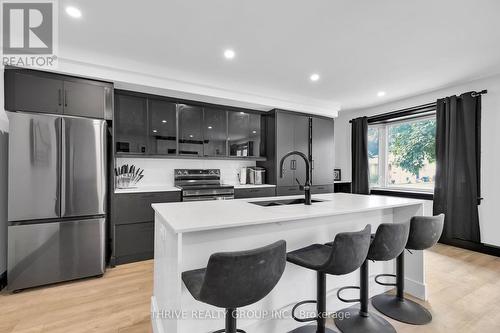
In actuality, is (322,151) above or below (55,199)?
above

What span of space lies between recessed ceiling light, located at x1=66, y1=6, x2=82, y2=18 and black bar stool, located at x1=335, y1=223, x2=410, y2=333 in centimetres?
300

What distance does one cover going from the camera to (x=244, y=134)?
4.33 meters

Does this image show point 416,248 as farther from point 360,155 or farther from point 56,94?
point 56,94

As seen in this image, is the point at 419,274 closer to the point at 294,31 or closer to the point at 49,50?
the point at 294,31

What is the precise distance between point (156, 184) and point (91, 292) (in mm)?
1743

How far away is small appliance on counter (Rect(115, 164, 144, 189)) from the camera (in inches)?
134

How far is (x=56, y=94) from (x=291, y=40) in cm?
269

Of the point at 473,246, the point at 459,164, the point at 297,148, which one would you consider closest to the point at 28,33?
the point at 297,148

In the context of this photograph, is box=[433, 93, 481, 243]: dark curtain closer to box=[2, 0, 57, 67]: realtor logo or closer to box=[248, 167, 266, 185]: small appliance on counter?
box=[248, 167, 266, 185]: small appliance on counter

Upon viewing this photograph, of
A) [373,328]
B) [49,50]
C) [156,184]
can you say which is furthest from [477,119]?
[49,50]

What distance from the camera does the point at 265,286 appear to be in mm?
1155

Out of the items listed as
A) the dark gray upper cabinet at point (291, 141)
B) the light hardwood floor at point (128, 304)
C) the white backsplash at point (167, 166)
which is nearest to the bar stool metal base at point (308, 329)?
the light hardwood floor at point (128, 304)

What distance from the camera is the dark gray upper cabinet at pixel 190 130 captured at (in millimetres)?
3705

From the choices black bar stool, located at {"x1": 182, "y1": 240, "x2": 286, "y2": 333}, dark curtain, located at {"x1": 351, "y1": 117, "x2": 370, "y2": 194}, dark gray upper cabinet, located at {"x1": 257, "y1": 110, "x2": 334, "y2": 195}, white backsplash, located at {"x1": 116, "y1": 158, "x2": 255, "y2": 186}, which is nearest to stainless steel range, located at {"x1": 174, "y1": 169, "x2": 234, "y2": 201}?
white backsplash, located at {"x1": 116, "y1": 158, "x2": 255, "y2": 186}
